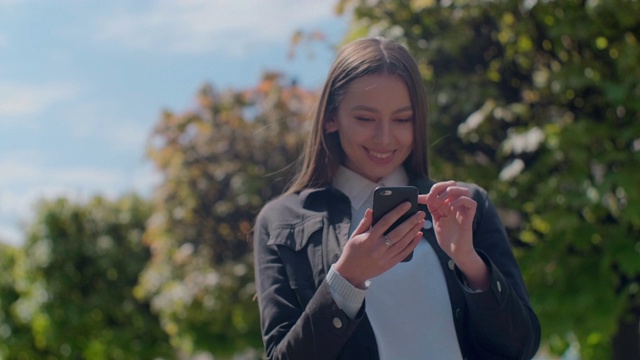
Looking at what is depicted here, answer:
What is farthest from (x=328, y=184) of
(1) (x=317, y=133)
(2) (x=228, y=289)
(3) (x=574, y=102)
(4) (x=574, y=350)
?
(2) (x=228, y=289)

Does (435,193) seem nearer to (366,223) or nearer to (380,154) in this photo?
(366,223)

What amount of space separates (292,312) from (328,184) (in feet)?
1.18

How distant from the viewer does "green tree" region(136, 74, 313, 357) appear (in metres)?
10.9

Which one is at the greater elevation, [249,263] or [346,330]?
[346,330]

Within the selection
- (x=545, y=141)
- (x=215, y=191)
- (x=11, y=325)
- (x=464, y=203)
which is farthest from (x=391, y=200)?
(x=11, y=325)

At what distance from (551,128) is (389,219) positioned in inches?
209

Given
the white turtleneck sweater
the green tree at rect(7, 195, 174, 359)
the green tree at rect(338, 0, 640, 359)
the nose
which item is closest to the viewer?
the white turtleneck sweater

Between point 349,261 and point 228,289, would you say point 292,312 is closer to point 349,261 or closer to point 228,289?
point 349,261

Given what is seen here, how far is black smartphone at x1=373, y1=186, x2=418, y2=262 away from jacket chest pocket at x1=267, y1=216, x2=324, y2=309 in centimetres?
25

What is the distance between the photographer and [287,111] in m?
11.4

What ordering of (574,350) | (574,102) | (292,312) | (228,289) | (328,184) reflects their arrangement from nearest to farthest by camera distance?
1. (292,312)
2. (328,184)
3. (574,102)
4. (574,350)
5. (228,289)

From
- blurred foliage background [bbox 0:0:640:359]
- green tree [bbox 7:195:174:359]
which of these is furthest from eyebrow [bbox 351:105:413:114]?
green tree [bbox 7:195:174:359]

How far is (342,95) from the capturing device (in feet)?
7.48

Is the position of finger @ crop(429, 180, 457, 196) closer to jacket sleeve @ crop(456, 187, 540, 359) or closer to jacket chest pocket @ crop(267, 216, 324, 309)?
jacket sleeve @ crop(456, 187, 540, 359)
